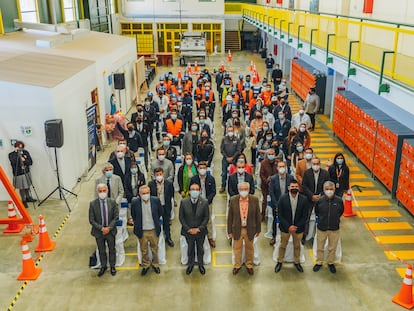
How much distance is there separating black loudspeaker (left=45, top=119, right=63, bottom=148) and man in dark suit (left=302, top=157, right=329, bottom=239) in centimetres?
602

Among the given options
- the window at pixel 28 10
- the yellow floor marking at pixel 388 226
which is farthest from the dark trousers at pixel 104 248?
the window at pixel 28 10

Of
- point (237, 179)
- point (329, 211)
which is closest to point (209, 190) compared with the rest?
point (237, 179)

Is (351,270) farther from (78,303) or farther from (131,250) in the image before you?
(78,303)

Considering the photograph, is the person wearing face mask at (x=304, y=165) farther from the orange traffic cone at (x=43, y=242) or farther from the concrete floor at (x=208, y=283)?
the orange traffic cone at (x=43, y=242)

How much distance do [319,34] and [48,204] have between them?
33.9 ft

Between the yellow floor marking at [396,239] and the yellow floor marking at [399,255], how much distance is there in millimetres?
456

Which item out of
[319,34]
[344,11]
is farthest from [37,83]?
[344,11]

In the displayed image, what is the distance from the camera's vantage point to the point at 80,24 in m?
30.4

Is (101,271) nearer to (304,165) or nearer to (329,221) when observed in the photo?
(329,221)

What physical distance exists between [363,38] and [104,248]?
8.66 metres

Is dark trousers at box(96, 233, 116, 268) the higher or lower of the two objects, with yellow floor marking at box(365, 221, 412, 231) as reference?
higher

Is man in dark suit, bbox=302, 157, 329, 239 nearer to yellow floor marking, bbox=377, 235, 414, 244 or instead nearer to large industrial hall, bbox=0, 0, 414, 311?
large industrial hall, bbox=0, 0, 414, 311

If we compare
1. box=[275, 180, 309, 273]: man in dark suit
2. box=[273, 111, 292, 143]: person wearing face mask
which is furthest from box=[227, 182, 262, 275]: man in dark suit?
box=[273, 111, 292, 143]: person wearing face mask

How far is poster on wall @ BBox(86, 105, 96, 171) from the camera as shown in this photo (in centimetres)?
1466
